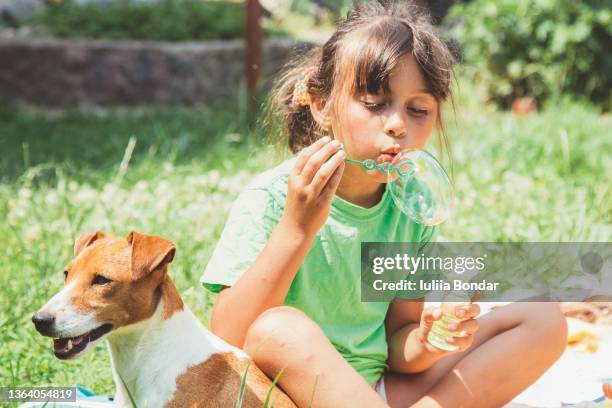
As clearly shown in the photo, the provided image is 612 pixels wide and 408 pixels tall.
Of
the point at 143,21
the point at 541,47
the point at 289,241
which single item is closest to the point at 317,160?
the point at 289,241

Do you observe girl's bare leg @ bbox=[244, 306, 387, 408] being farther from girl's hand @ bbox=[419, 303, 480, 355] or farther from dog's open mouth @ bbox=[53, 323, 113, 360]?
dog's open mouth @ bbox=[53, 323, 113, 360]

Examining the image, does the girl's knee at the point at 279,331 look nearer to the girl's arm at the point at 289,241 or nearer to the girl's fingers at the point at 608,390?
the girl's arm at the point at 289,241

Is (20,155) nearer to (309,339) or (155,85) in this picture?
(155,85)

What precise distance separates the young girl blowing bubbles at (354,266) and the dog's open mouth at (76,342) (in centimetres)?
38

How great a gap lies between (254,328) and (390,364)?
0.55 metres

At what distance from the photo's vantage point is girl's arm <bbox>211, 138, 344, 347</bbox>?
1.96m

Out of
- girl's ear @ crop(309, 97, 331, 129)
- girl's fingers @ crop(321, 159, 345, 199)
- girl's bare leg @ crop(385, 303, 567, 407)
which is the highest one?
girl's ear @ crop(309, 97, 331, 129)

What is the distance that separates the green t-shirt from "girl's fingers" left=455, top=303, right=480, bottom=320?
32cm

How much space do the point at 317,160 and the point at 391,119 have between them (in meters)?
0.26

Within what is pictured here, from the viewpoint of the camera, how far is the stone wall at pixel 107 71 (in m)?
6.69

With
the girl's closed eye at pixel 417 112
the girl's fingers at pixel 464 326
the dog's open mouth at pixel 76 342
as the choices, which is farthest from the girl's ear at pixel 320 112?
the dog's open mouth at pixel 76 342

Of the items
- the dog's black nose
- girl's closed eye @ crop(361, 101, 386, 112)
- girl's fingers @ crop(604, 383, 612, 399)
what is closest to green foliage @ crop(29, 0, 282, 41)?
girl's closed eye @ crop(361, 101, 386, 112)

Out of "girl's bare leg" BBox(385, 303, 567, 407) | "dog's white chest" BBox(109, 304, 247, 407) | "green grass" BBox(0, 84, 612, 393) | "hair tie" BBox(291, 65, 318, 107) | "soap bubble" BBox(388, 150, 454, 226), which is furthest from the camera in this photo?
"green grass" BBox(0, 84, 612, 393)

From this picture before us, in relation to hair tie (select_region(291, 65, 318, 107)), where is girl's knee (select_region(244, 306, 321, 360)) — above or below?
below
